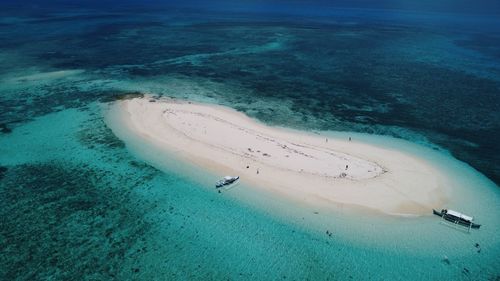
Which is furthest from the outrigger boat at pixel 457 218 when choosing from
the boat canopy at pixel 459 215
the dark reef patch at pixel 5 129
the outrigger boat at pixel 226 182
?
the dark reef patch at pixel 5 129

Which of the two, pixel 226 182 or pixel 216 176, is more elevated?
pixel 226 182

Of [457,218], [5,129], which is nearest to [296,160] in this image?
[457,218]

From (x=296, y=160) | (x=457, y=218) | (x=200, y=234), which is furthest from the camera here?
(x=296, y=160)

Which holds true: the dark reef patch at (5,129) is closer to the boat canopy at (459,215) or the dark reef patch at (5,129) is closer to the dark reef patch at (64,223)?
the dark reef patch at (64,223)

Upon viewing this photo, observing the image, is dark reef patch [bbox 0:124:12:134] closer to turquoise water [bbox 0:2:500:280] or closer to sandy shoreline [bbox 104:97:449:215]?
turquoise water [bbox 0:2:500:280]

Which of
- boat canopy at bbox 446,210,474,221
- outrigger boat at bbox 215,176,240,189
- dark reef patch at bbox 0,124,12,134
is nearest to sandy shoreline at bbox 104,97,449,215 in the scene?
outrigger boat at bbox 215,176,240,189

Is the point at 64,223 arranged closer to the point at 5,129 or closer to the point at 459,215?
the point at 5,129
